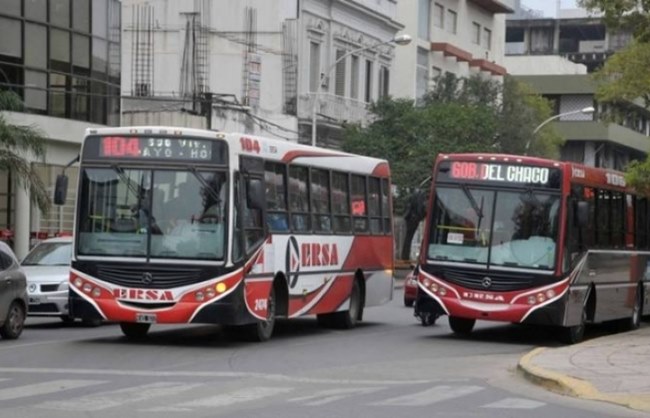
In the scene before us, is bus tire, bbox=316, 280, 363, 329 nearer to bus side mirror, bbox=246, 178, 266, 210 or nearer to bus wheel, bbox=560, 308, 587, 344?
bus wheel, bbox=560, 308, 587, 344

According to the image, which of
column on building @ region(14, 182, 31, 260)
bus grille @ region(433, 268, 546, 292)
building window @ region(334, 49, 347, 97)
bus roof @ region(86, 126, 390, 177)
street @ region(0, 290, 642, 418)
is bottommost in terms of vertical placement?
street @ region(0, 290, 642, 418)

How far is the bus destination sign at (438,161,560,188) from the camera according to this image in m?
23.3

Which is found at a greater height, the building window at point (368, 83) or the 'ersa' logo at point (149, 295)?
the building window at point (368, 83)

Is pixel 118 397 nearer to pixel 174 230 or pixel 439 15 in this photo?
pixel 174 230

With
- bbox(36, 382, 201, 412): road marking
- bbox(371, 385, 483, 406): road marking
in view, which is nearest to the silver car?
bbox(36, 382, 201, 412): road marking

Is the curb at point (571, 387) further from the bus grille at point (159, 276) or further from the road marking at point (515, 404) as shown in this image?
the bus grille at point (159, 276)

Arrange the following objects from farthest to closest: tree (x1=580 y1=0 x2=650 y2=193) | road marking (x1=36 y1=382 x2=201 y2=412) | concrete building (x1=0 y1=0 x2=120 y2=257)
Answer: concrete building (x1=0 y1=0 x2=120 y2=257) → tree (x1=580 y1=0 x2=650 y2=193) → road marking (x1=36 y1=382 x2=201 y2=412)

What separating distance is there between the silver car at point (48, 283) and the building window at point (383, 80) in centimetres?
3114

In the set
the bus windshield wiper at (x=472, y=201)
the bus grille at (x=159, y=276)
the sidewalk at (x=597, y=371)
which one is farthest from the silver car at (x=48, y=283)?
the sidewalk at (x=597, y=371)

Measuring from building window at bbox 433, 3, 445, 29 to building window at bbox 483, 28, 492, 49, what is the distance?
710cm

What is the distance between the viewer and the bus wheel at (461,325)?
24.9 metres

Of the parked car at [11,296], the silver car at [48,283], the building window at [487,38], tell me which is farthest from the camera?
the building window at [487,38]

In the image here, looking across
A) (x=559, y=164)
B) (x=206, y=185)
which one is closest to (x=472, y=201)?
(x=559, y=164)

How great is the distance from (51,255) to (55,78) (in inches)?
548
